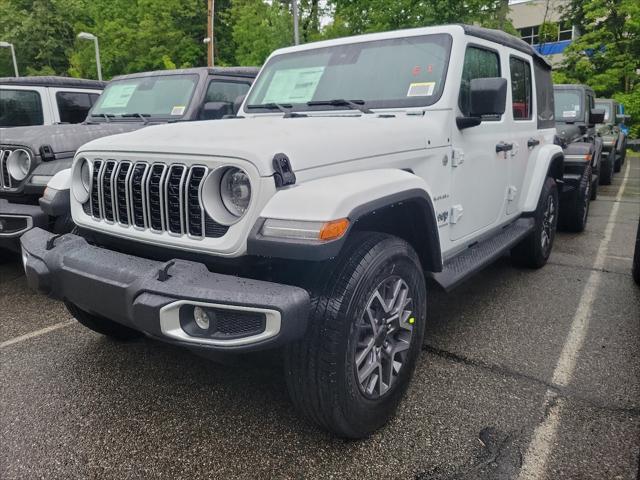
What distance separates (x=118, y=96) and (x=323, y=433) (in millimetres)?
5044

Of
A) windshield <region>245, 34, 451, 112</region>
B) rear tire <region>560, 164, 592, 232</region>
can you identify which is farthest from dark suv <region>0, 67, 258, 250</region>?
rear tire <region>560, 164, 592, 232</region>

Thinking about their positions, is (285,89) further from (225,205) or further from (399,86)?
(225,205)

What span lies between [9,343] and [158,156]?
217cm

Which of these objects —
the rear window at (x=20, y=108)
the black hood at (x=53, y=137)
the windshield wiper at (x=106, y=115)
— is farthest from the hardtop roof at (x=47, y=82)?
the black hood at (x=53, y=137)

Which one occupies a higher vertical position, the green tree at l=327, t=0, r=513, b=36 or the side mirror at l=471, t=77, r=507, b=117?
the green tree at l=327, t=0, r=513, b=36

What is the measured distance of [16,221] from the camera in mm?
4141

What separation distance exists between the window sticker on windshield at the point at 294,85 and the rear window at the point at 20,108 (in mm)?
4307

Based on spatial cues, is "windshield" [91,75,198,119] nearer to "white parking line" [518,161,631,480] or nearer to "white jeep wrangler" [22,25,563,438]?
"white jeep wrangler" [22,25,563,438]

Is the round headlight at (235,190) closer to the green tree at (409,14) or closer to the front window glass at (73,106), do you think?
the front window glass at (73,106)

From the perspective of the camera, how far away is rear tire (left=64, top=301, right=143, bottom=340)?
3184mm

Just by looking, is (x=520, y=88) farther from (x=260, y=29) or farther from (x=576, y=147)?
(x=260, y=29)

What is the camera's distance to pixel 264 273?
2230 millimetres

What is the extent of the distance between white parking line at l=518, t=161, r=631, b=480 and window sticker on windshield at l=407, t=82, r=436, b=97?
1.82 m

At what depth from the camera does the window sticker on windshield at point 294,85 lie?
354 cm
